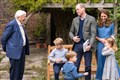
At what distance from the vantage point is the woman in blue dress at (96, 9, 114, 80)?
22.9ft

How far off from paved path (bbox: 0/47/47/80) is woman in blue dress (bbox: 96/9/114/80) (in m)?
1.83

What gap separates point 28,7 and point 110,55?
3.78 meters

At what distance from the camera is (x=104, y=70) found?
7.14 meters

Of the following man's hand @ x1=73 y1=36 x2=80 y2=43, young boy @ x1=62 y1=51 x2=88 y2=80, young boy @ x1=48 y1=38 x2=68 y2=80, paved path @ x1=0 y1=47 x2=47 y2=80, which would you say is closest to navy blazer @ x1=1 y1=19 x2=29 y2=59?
young boy @ x1=48 y1=38 x2=68 y2=80

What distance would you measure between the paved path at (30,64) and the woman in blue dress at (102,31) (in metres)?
1.83

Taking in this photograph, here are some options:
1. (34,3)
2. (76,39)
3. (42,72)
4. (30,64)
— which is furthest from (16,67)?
(34,3)

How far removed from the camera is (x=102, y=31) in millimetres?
7160

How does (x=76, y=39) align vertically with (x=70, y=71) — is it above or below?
above

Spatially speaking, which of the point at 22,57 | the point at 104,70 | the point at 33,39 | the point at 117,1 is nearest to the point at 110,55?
the point at 104,70

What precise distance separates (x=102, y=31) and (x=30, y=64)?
11.2 feet

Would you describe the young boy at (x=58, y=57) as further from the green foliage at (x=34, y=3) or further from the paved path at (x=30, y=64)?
the green foliage at (x=34, y=3)

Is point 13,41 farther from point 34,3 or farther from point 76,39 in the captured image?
point 34,3

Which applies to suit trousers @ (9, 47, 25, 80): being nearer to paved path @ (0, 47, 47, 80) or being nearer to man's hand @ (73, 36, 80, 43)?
man's hand @ (73, 36, 80, 43)

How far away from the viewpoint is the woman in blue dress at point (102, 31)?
697cm
